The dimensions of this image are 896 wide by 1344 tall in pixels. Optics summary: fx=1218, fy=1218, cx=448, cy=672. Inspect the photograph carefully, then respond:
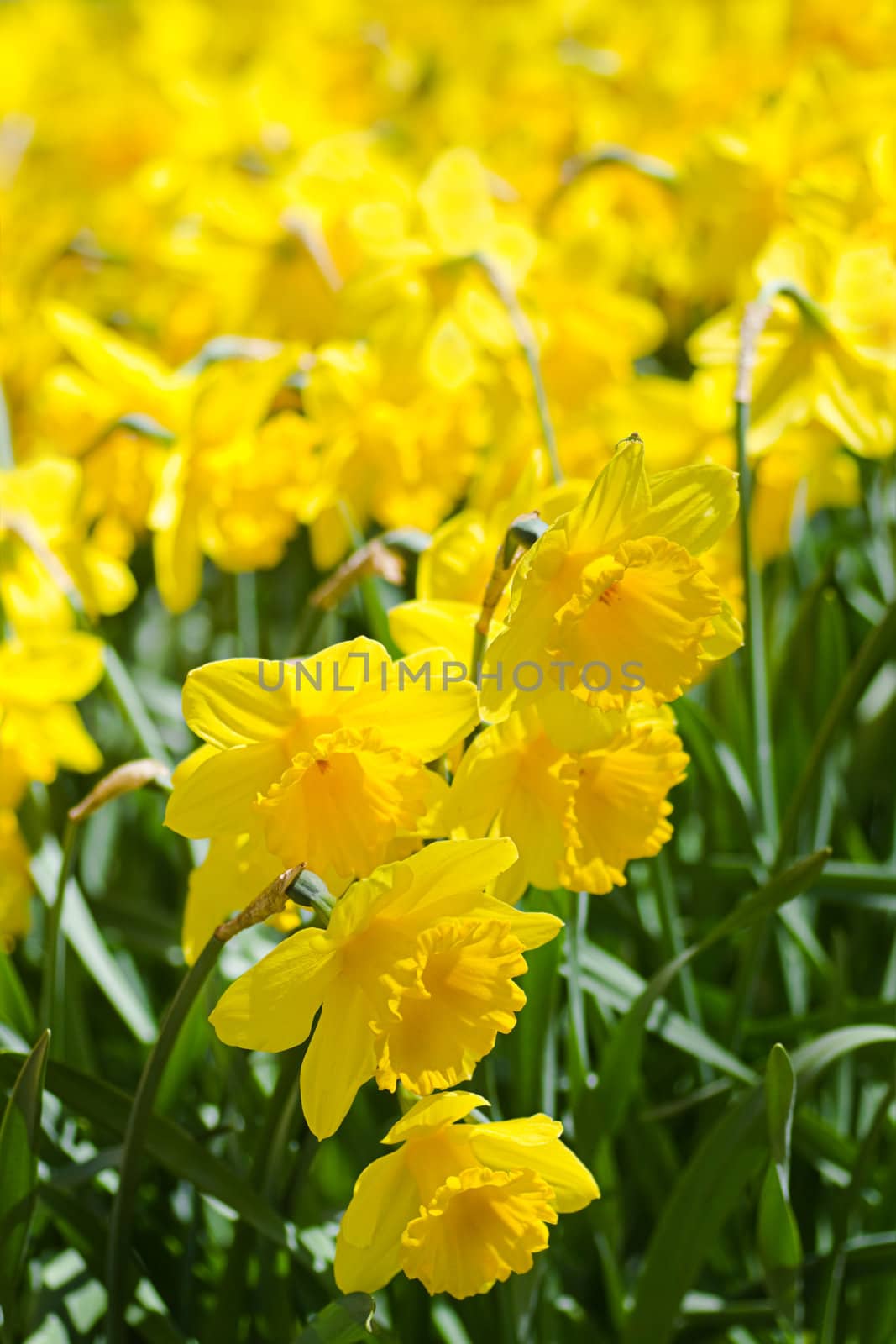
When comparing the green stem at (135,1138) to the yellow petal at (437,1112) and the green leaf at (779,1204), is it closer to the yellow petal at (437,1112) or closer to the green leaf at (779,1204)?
the yellow petal at (437,1112)

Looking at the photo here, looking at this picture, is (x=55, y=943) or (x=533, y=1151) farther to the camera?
(x=55, y=943)

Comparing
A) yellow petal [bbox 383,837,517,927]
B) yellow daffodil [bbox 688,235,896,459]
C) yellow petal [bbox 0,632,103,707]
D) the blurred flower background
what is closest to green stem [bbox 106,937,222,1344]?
the blurred flower background

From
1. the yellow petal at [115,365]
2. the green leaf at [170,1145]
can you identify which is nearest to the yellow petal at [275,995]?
the green leaf at [170,1145]

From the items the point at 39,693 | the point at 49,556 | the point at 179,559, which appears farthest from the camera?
the point at 179,559

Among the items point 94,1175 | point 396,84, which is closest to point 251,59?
point 396,84

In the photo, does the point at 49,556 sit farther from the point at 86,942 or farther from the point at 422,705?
the point at 422,705

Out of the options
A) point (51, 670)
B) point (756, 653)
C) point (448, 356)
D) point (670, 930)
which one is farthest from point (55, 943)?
point (448, 356)
